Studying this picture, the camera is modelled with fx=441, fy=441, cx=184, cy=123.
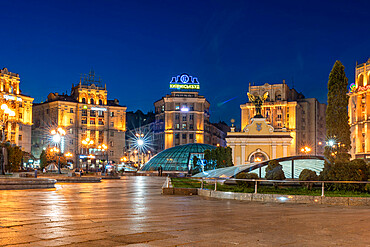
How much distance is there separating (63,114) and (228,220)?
107 m

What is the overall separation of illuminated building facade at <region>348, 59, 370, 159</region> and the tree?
62.4 metres

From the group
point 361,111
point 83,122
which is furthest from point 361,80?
point 83,122

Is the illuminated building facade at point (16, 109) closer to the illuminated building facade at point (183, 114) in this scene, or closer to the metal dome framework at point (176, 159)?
the metal dome framework at point (176, 159)

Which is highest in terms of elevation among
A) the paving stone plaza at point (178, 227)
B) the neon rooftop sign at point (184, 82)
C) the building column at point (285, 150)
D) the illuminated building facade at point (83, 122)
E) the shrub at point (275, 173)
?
the neon rooftop sign at point (184, 82)

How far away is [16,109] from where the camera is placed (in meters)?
97.1

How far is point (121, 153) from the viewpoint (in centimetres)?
12131

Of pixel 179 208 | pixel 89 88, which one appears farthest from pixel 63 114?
pixel 179 208

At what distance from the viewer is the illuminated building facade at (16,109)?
93625 mm

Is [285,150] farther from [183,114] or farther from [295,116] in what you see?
[183,114]

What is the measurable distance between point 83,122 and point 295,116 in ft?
187

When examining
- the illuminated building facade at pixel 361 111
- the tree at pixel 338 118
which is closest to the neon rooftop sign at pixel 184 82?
the illuminated building facade at pixel 361 111

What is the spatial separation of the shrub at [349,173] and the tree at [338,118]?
2.47 m

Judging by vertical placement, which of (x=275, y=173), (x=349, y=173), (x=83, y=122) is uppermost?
(x=83, y=122)

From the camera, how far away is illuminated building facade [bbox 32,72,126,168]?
11344 cm
